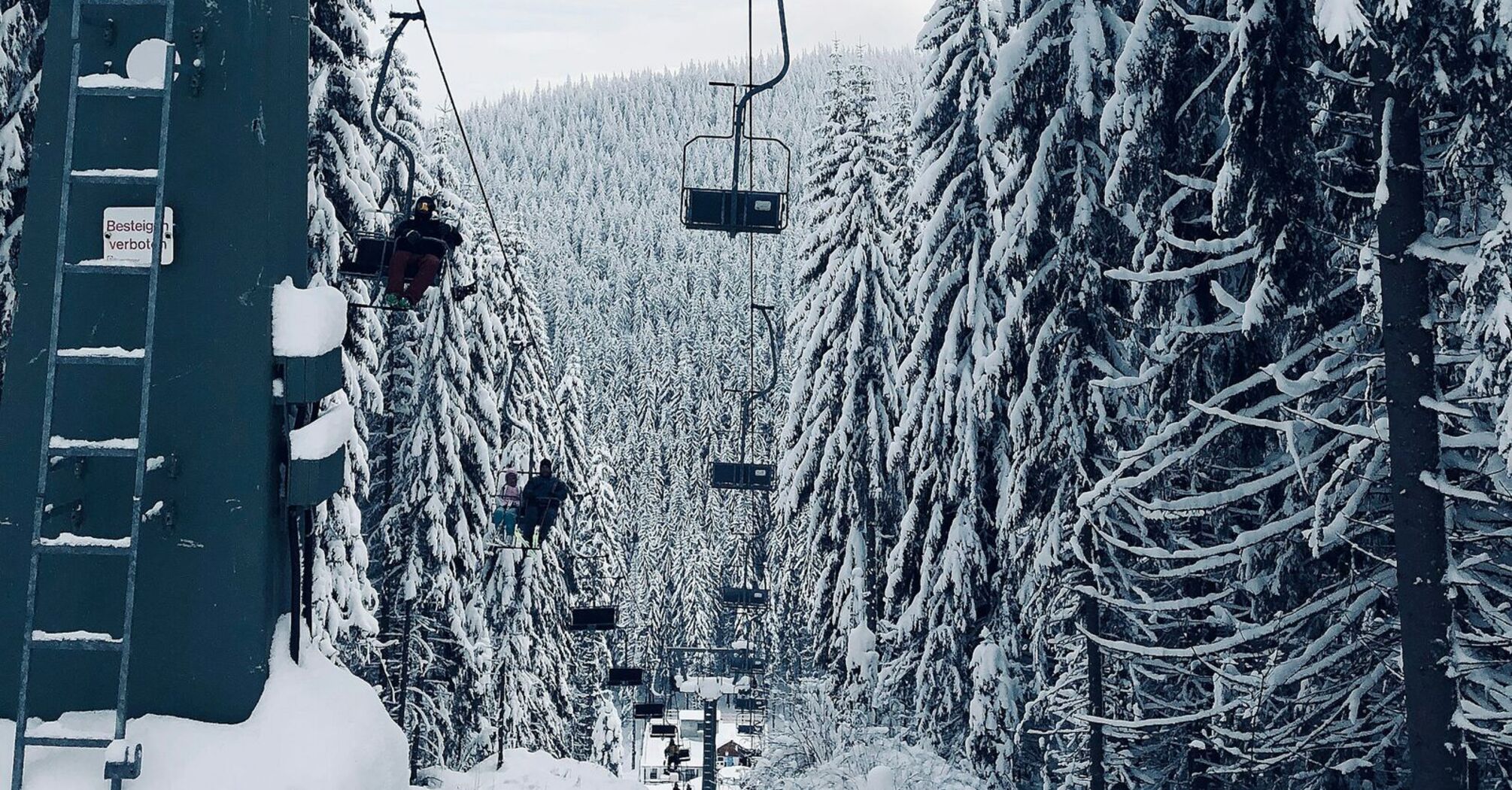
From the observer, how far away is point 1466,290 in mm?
7477

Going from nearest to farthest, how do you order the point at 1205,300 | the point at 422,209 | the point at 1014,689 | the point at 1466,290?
1. the point at 1466,290
2. the point at 422,209
3. the point at 1205,300
4. the point at 1014,689

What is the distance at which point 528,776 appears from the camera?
21.6 m

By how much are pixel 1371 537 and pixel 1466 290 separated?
3.44 meters

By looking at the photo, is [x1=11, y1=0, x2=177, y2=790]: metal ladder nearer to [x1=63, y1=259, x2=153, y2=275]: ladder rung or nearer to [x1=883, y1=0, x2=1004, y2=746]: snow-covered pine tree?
[x1=63, y1=259, x2=153, y2=275]: ladder rung

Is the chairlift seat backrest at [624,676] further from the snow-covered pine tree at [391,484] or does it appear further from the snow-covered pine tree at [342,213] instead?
the snow-covered pine tree at [342,213]

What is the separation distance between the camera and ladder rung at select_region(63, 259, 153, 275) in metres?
5.35

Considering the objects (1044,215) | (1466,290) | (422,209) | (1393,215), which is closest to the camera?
(1466,290)

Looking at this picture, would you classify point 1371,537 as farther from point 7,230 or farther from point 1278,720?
point 7,230

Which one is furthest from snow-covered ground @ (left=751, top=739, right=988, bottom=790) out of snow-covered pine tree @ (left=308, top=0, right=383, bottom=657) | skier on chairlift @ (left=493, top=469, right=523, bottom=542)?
snow-covered pine tree @ (left=308, top=0, right=383, bottom=657)

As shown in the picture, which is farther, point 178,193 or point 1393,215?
point 1393,215

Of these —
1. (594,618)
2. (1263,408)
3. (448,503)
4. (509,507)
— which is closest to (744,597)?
(594,618)

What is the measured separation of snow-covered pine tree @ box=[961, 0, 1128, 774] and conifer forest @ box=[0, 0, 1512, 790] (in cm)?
5

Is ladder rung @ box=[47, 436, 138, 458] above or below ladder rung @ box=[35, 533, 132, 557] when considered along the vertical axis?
above

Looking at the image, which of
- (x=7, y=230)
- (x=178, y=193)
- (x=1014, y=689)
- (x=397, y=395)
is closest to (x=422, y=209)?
(x=178, y=193)
